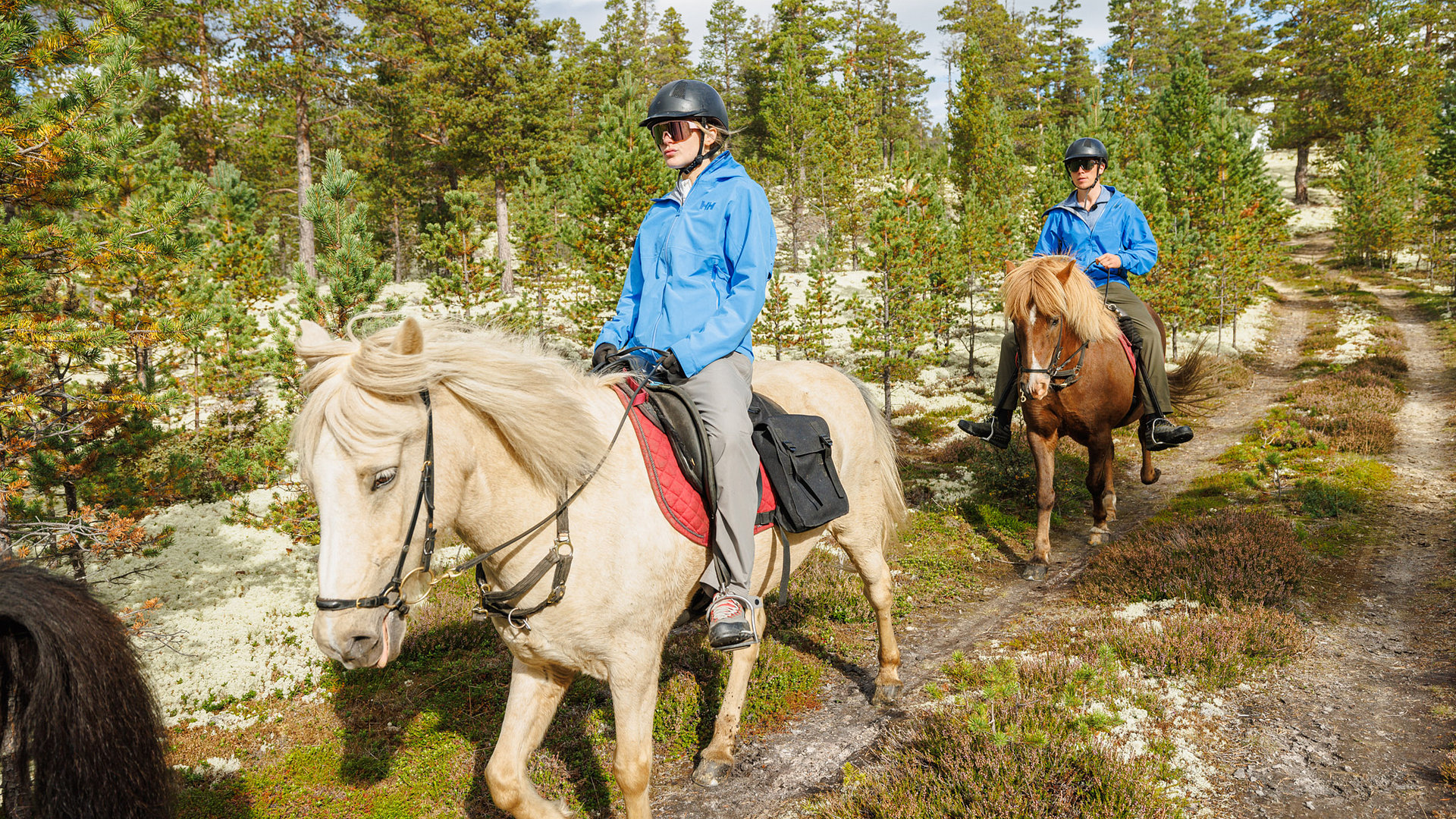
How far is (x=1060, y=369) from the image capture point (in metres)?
7.30

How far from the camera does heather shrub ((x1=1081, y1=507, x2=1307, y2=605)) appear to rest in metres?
5.87

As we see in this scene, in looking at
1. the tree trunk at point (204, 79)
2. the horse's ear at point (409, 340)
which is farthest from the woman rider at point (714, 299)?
the tree trunk at point (204, 79)

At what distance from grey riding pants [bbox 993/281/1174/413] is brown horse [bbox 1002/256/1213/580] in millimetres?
90

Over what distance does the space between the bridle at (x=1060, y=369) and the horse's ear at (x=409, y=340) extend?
629 cm

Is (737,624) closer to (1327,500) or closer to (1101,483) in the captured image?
(1101,483)

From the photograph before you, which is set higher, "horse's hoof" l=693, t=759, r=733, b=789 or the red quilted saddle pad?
the red quilted saddle pad

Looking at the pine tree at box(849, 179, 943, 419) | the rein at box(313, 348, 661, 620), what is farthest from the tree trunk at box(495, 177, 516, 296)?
the rein at box(313, 348, 661, 620)

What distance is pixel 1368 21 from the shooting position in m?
44.9

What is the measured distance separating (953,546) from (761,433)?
214 inches

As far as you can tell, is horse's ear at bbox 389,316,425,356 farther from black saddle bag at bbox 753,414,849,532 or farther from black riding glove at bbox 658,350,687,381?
black saddle bag at bbox 753,414,849,532

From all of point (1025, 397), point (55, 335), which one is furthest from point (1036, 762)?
point (55, 335)

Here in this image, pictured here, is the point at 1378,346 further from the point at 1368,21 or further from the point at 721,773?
the point at 1368,21

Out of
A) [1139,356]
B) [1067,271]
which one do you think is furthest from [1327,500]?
[1067,271]

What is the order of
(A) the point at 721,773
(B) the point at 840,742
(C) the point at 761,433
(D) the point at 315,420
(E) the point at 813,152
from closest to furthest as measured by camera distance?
(D) the point at 315,420 → (C) the point at 761,433 → (A) the point at 721,773 → (B) the point at 840,742 → (E) the point at 813,152
